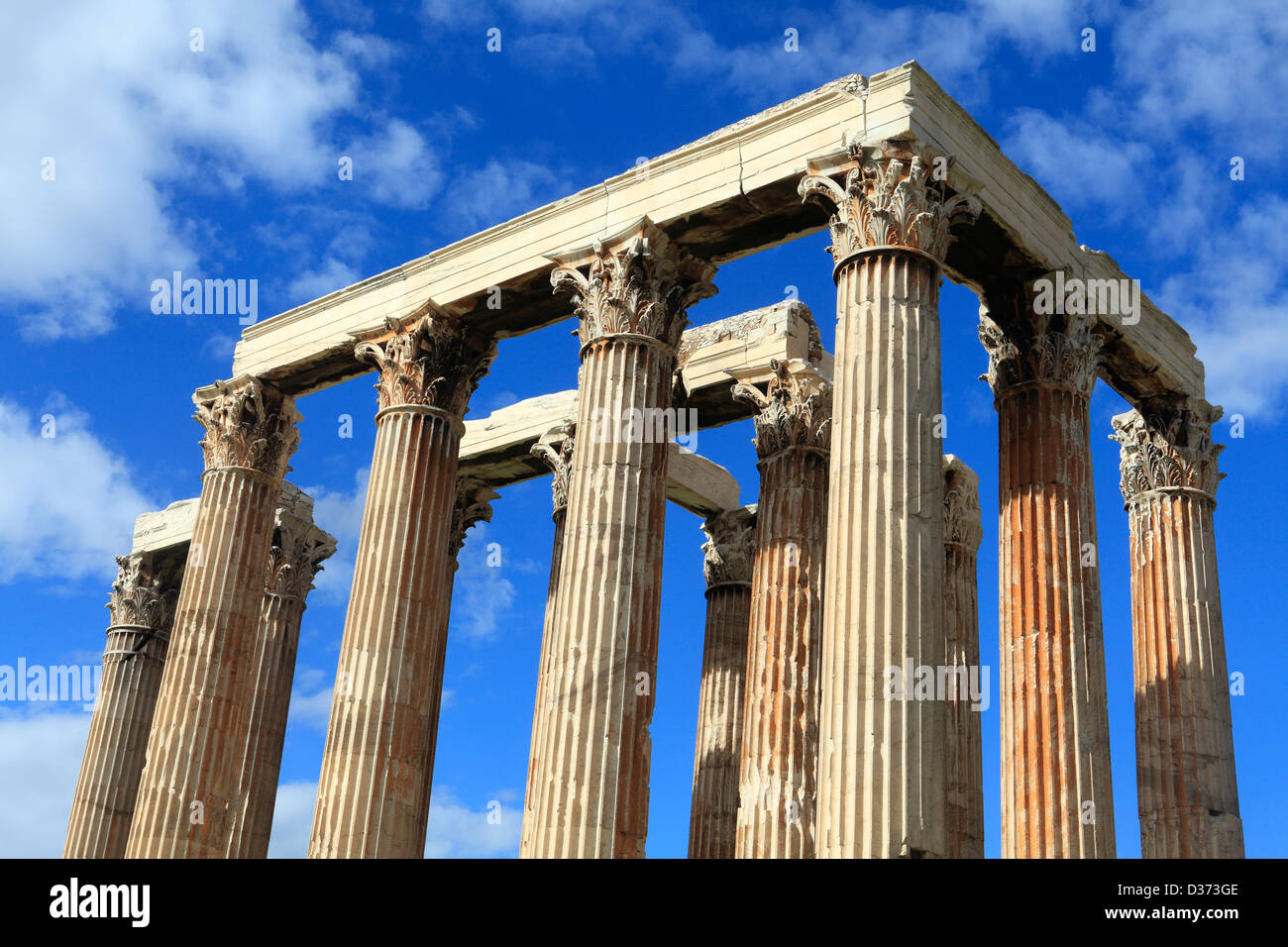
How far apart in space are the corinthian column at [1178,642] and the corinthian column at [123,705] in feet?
87.2

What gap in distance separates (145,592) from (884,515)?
2810 cm

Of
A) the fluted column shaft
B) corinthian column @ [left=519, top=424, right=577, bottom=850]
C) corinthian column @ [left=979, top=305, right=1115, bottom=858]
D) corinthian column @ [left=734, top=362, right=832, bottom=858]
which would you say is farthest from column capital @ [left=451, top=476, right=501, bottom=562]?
the fluted column shaft

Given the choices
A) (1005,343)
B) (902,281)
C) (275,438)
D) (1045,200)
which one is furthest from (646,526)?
(275,438)

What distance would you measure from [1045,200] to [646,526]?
1016 cm

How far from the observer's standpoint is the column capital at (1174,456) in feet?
103

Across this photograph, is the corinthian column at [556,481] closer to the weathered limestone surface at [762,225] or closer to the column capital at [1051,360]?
the weathered limestone surface at [762,225]

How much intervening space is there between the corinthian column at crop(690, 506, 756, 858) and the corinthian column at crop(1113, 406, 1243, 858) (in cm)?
955

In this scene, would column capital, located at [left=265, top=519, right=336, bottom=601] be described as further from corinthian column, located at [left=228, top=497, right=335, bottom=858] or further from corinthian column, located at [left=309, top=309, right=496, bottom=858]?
corinthian column, located at [left=309, top=309, right=496, bottom=858]

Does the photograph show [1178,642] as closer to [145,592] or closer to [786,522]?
[786,522]

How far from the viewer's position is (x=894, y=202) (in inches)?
963

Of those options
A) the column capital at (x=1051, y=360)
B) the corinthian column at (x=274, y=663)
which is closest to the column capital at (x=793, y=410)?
the column capital at (x=1051, y=360)

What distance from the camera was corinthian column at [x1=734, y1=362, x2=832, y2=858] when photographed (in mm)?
28172
